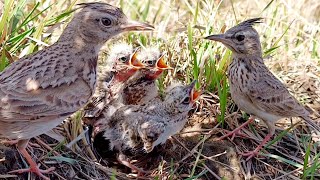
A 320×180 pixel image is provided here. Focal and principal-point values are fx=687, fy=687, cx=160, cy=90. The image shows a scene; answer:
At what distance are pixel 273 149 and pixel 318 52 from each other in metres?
1.65

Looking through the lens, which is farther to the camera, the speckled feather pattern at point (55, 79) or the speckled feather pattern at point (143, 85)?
the speckled feather pattern at point (143, 85)

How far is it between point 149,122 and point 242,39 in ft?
3.59

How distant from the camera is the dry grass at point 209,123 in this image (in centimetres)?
539

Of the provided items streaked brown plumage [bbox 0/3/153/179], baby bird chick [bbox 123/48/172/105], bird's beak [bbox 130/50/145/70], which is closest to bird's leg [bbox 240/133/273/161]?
baby bird chick [bbox 123/48/172/105]

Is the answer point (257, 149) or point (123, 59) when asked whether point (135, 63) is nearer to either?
point (123, 59)

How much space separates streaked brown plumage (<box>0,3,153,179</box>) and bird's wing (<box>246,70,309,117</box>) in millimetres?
1188

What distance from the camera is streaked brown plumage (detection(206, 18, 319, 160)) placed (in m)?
5.73

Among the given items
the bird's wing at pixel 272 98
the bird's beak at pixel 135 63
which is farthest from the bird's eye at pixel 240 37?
the bird's beak at pixel 135 63

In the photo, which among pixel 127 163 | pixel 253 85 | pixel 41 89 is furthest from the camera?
pixel 253 85

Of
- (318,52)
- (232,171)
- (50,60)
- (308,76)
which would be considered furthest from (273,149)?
(50,60)

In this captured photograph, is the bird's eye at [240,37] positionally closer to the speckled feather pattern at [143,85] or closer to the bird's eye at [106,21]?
the speckled feather pattern at [143,85]

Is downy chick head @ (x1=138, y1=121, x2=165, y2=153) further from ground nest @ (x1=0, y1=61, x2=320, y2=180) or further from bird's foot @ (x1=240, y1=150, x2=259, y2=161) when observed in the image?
bird's foot @ (x1=240, y1=150, x2=259, y2=161)

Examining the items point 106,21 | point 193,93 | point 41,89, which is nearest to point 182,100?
point 193,93

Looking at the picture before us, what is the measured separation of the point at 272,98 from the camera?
5789 mm
